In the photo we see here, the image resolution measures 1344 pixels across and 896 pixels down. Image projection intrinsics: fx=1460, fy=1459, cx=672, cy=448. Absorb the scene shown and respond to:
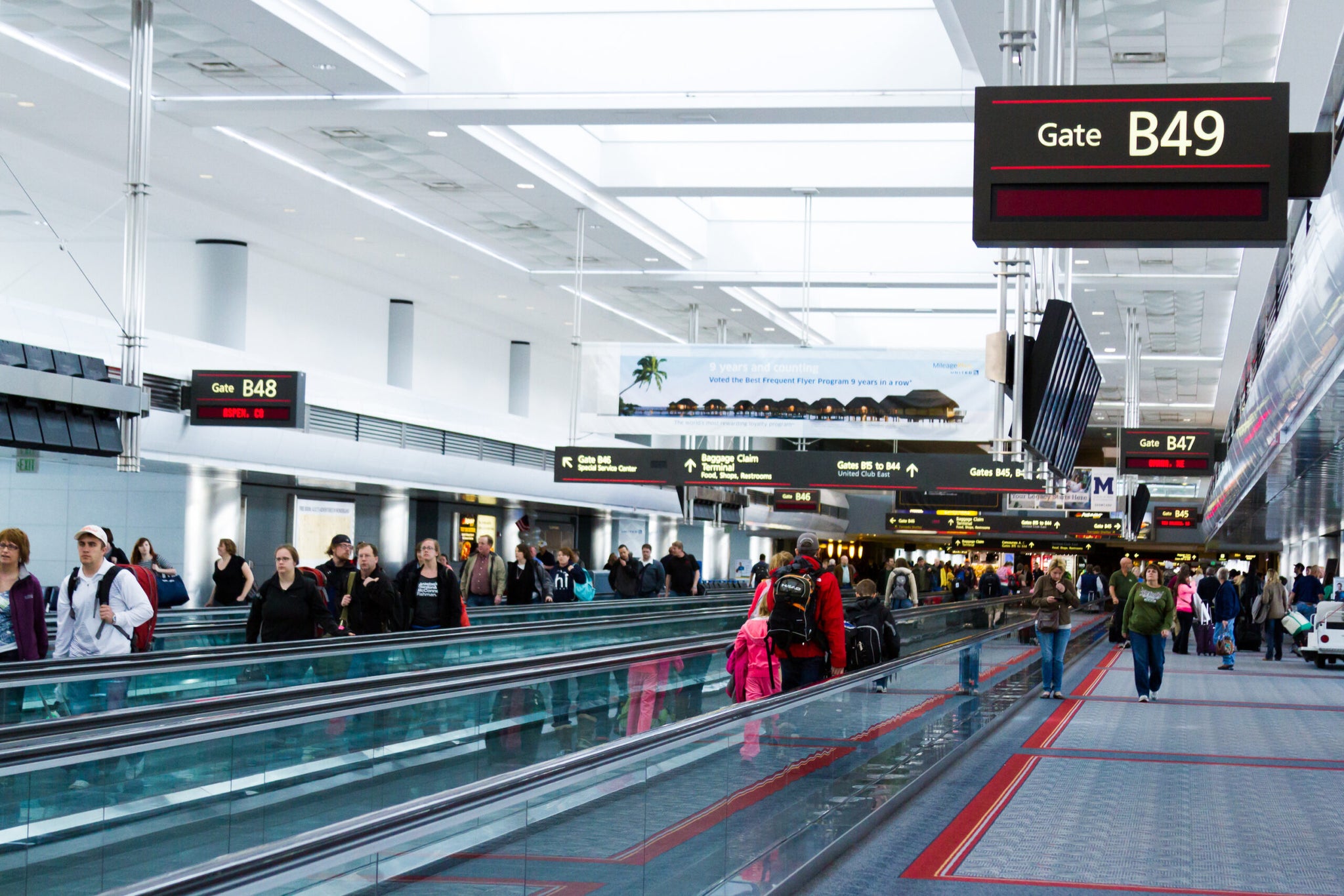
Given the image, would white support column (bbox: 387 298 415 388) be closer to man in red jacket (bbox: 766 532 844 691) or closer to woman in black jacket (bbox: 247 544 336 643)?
woman in black jacket (bbox: 247 544 336 643)

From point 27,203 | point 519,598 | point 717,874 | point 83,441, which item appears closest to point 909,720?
point 717,874

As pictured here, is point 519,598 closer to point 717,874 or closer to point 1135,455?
point 1135,455

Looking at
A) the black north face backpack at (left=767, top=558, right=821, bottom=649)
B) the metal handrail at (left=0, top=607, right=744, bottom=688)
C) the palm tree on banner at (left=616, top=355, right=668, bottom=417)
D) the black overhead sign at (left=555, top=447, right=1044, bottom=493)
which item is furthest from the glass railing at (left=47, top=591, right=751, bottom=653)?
the black north face backpack at (left=767, top=558, right=821, bottom=649)

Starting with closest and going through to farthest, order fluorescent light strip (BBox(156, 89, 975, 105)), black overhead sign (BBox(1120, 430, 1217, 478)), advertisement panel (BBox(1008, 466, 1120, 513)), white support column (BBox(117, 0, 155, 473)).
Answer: white support column (BBox(117, 0, 155, 473)) < fluorescent light strip (BBox(156, 89, 975, 105)) < black overhead sign (BBox(1120, 430, 1217, 478)) < advertisement panel (BBox(1008, 466, 1120, 513))

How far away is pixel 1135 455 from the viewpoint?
80.9 feet

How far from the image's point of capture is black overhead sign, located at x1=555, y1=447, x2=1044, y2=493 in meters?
21.4

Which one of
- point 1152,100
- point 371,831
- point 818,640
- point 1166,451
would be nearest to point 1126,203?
point 1152,100

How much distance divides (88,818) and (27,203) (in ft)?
58.0

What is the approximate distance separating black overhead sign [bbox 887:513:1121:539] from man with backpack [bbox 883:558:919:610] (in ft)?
50.4

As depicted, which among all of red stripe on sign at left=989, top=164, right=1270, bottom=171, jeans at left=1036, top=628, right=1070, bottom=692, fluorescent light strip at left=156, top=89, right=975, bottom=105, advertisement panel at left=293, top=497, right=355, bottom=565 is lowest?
jeans at left=1036, top=628, right=1070, bottom=692

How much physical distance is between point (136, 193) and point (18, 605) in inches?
224

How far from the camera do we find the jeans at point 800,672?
9.66 metres

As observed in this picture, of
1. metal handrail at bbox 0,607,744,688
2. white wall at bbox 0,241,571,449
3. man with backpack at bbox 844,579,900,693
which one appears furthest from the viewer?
white wall at bbox 0,241,571,449

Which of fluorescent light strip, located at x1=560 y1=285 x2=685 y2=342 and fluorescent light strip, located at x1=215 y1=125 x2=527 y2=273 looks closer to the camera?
fluorescent light strip, located at x1=215 y1=125 x2=527 y2=273
